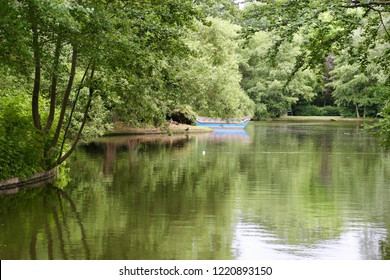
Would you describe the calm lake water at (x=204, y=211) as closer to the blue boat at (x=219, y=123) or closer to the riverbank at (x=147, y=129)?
the riverbank at (x=147, y=129)

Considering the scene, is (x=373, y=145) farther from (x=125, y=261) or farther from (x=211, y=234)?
(x=125, y=261)

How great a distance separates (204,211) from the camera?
14.3 meters

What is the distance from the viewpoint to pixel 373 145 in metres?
35.4

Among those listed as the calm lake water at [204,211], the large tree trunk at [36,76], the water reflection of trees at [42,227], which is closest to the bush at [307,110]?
the calm lake water at [204,211]

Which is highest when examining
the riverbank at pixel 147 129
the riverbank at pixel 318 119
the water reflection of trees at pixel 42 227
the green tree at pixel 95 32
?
the green tree at pixel 95 32

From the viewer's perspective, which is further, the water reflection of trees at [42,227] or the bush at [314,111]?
the bush at [314,111]

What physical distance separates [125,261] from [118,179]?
36.4ft

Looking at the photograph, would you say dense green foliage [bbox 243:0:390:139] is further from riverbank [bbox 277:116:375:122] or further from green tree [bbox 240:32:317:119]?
riverbank [bbox 277:116:375:122]

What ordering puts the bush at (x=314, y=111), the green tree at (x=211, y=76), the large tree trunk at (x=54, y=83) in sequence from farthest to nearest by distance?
the bush at (x=314, y=111) → the green tree at (x=211, y=76) → the large tree trunk at (x=54, y=83)

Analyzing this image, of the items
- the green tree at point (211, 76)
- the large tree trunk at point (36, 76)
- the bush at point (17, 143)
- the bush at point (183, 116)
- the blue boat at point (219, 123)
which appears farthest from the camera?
the blue boat at point (219, 123)

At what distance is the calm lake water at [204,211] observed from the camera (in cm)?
1048

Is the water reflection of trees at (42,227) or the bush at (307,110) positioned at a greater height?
the bush at (307,110)

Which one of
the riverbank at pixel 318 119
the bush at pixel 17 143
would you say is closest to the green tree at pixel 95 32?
the bush at pixel 17 143

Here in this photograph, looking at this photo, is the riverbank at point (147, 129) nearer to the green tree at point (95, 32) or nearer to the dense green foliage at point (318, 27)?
the green tree at point (95, 32)
